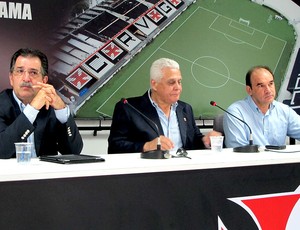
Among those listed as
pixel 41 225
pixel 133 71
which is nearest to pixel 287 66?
pixel 133 71

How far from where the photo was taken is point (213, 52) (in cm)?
379

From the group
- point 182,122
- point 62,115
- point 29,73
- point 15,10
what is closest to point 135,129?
point 182,122

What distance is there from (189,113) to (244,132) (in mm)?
377

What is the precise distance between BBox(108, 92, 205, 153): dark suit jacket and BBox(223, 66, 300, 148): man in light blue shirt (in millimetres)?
251

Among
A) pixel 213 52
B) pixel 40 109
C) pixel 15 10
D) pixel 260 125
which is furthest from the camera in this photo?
pixel 213 52

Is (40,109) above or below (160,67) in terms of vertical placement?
below

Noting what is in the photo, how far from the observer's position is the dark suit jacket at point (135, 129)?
2.62 m

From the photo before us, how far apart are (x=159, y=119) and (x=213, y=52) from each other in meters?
1.27

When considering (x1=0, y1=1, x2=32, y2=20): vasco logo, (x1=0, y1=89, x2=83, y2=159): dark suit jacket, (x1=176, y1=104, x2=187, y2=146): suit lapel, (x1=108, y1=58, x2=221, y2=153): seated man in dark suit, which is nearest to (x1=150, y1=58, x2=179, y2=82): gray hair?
(x1=108, y1=58, x2=221, y2=153): seated man in dark suit

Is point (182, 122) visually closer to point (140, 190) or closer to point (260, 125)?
point (260, 125)

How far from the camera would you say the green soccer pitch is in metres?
3.52

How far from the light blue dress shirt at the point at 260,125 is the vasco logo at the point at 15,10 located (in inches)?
62.5

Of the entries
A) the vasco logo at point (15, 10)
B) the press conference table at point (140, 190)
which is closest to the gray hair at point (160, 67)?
the press conference table at point (140, 190)

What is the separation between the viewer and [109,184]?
1.56m
